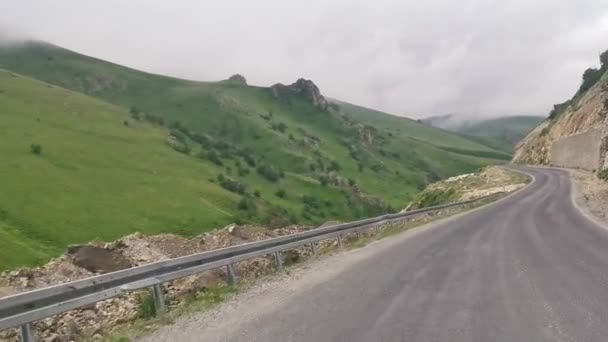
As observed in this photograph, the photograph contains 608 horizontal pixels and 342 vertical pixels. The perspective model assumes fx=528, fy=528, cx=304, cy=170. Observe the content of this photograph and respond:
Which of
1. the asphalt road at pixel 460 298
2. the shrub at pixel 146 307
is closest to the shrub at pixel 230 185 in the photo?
the asphalt road at pixel 460 298

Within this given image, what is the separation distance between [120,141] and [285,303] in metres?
87.4

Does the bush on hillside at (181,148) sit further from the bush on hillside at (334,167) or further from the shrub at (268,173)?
the bush on hillside at (334,167)

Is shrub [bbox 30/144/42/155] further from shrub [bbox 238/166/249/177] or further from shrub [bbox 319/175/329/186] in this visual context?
shrub [bbox 319/175/329/186]

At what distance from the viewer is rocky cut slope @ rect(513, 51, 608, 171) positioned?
183 feet

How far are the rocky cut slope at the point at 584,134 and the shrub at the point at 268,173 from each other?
54067 millimetres

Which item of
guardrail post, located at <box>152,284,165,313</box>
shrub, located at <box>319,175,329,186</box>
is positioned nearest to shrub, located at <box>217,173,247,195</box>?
shrub, located at <box>319,175,329,186</box>

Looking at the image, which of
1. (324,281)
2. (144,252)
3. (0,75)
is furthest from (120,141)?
(324,281)

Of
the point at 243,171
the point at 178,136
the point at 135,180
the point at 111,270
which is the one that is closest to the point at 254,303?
the point at 111,270

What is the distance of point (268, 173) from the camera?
116562 millimetres

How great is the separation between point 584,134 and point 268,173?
225ft

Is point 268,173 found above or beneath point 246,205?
above

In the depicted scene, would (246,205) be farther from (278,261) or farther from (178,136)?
(278,261)

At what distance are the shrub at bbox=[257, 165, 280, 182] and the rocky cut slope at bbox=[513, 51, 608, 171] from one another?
177 ft

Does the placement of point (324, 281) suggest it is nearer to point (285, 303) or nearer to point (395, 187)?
point (285, 303)
